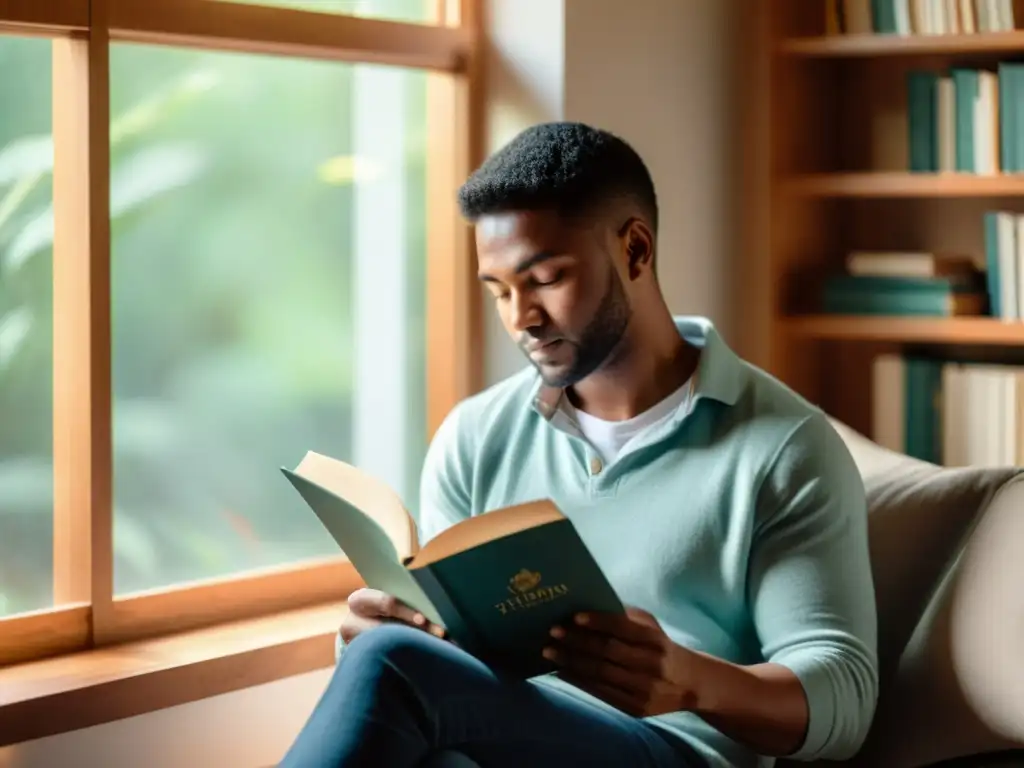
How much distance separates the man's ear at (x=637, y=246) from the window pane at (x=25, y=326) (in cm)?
86

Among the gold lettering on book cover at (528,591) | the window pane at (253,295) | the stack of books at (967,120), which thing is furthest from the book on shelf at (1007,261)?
the gold lettering on book cover at (528,591)

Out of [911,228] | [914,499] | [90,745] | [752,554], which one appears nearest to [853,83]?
[911,228]

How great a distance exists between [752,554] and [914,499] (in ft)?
1.05

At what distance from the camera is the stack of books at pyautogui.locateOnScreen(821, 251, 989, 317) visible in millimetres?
2963

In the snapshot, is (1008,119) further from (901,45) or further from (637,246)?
(637,246)

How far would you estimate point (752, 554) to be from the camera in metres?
1.85

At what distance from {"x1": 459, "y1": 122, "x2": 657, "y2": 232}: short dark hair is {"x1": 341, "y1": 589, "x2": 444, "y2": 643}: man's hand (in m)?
0.48

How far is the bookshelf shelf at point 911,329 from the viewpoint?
2898 mm

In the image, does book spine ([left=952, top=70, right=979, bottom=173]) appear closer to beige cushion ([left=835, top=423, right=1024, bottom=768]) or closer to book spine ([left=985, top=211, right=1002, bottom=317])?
book spine ([left=985, top=211, right=1002, bottom=317])

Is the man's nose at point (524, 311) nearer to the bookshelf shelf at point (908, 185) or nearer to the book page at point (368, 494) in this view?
the book page at point (368, 494)

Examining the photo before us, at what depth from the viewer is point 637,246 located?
1.93m

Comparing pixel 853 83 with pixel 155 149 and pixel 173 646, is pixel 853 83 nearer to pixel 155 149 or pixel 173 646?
pixel 155 149

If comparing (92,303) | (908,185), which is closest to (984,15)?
(908,185)

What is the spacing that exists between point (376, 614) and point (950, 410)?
5.22 ft
